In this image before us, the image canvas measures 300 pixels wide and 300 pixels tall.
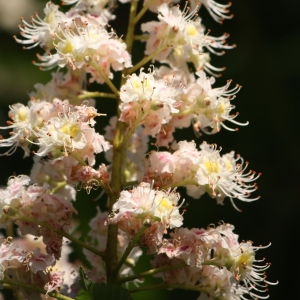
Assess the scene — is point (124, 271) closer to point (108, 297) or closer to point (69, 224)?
point (69, 224)

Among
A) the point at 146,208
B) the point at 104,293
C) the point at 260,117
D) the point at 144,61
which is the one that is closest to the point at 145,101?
the point at 144,61

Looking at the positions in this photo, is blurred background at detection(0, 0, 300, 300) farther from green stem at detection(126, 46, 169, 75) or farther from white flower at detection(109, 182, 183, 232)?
white flower at detection(109, 182, 183, 232)

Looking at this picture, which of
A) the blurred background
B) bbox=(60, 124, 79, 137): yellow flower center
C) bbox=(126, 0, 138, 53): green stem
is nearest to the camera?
bbox=(60, 124, 79, 137): yellow flower center

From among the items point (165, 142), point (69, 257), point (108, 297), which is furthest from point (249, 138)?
point (108, 297)

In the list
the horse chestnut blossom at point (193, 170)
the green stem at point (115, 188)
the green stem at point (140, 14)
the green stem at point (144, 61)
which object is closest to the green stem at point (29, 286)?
the green stem at point (115, 188)

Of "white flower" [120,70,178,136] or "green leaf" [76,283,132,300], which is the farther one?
"white flower" [120,70,178,136]

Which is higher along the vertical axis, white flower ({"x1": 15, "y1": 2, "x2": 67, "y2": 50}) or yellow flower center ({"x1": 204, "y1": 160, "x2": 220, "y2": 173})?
white flower ({"x1": 15, "y1": 2, "x2": 67, "y2": 50})


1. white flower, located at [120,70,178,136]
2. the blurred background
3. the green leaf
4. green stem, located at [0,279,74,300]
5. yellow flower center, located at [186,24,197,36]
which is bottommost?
the green leaf

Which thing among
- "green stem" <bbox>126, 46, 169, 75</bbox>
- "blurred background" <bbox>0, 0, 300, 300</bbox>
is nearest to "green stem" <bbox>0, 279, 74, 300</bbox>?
"green stem" <bbox>126, 46, 169, 75</bbox>

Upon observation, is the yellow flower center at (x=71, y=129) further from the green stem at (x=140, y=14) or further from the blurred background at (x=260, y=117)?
the blurred background at (x=260, y=117)
